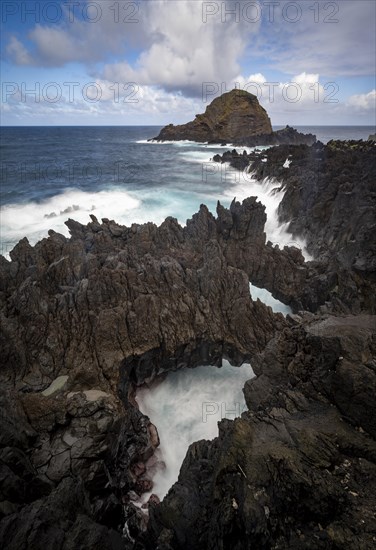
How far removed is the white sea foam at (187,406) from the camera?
37.4 ft

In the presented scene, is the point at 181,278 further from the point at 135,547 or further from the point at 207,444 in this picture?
the point at 135,547

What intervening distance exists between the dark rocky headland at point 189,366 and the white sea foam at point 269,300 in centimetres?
46

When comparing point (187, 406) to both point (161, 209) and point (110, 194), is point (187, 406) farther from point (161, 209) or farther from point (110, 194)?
point (110, 194)

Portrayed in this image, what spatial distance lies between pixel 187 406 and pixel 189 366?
205 cm

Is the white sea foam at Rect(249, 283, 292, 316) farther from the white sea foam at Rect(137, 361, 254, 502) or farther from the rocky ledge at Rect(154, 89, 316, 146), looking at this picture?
the rocky ledge at Rect(154, 89, 316, 146)

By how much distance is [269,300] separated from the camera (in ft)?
63.6

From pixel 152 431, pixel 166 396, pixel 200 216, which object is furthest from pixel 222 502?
pixel 200 216

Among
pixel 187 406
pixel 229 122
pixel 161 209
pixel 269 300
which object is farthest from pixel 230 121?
pixel 187 406

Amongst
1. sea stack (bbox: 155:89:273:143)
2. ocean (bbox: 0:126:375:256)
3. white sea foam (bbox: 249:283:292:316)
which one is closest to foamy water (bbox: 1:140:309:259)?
ocean (bbox: 0:126:375:256)

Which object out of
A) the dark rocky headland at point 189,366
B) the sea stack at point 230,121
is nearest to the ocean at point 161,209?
the dark rocky headland at point 189,366

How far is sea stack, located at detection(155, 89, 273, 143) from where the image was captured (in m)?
141

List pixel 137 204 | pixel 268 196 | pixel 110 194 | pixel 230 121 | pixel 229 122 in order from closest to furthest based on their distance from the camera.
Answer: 1. pixel 137 204
2. pixel 268 196
3. pixel 110 194
4. pixel 229 122
5. pixel 230 121

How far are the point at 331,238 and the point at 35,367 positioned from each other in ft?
67.0

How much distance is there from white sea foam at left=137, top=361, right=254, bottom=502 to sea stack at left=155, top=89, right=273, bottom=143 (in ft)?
444
